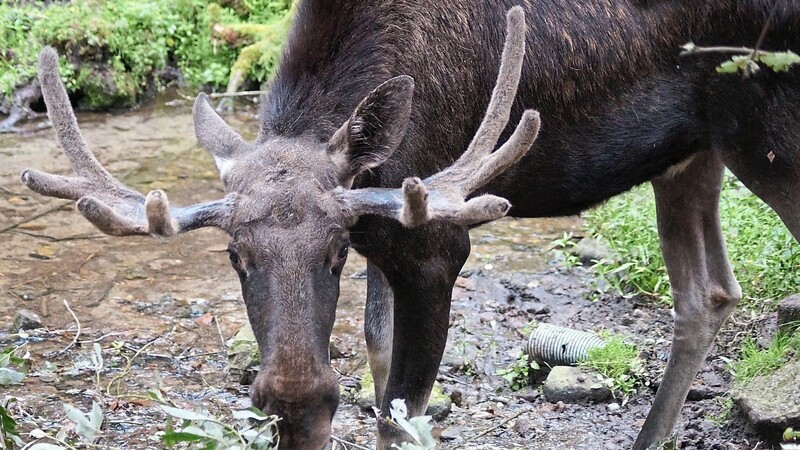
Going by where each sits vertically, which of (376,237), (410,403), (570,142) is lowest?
(410,403)

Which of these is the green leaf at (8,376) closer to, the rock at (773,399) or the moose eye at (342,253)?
the moose eye at (342,253)

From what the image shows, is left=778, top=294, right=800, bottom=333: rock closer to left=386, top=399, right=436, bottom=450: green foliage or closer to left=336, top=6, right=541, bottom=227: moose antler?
left=336, top=6, right=541, bottom=227: moose antler

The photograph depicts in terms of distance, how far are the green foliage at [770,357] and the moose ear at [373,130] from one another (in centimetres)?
261

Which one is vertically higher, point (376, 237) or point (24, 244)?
point (376, 237)

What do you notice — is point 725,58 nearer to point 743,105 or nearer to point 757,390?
point 743,105

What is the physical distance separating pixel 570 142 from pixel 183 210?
189 centimetres

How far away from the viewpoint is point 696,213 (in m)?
5.79

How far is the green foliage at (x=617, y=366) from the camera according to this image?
612cm

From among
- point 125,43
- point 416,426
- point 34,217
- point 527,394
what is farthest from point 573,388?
point 125,43

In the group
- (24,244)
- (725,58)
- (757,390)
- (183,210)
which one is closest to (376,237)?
(183,210)

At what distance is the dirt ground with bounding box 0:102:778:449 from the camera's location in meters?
5.75

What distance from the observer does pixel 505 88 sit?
4094 millimetres

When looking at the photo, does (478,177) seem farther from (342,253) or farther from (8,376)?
(8,376)

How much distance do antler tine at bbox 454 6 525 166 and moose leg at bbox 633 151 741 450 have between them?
1.79 metres
